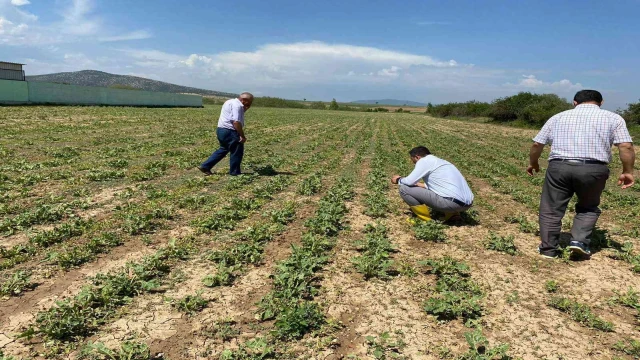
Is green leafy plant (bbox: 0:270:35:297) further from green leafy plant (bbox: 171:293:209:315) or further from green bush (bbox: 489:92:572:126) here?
green bush (bbox: 489:92:572:126)

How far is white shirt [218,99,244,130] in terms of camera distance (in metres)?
9.40

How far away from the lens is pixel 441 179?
256 inches

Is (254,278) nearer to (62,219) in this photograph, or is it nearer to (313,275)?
(313,275)

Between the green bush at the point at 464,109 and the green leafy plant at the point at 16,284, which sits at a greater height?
the green bush at the point at 464,109

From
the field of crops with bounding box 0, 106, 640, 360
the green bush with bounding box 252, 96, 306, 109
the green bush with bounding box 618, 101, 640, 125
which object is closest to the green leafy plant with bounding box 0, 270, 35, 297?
the field of crops with bounding box 0, 106, 640, 360

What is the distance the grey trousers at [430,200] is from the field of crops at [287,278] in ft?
1.26

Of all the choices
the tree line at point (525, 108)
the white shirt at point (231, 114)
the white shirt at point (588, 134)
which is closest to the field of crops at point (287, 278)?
the white shirt at point (588, 134)

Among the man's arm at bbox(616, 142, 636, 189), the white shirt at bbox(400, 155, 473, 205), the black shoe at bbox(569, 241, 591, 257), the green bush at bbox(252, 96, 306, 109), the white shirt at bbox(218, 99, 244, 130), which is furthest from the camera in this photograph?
the green bush at bbox(252, 96, 306, 109)

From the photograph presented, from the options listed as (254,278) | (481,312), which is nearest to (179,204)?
(254,278)

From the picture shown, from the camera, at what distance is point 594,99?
17.2 ft

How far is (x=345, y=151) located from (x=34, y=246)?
12.6 meters

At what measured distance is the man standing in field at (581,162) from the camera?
4977mm

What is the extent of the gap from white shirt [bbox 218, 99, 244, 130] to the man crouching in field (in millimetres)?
4551

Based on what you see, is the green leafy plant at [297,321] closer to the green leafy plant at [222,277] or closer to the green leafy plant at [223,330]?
the green leafy plant at [223,330]
